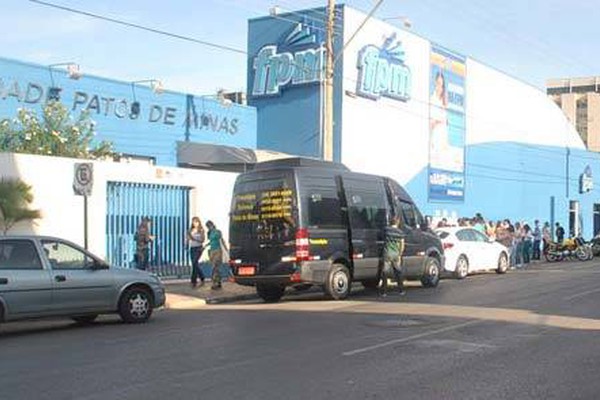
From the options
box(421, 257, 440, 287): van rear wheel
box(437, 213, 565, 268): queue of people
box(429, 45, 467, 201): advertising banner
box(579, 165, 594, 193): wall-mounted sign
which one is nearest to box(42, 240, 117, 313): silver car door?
box(421, 257, 440, 287): van rear wheel

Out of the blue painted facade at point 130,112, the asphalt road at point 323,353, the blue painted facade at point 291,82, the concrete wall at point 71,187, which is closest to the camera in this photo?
the asphalt road at point 323,353

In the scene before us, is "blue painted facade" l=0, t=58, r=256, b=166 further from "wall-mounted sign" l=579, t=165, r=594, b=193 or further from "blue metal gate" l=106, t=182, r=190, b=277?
"wall-mounted sign" l=579, t=165, r=594, b=193

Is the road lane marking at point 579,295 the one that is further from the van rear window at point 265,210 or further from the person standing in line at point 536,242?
the person standing in line at point 536,242

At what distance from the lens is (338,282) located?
17.5 m

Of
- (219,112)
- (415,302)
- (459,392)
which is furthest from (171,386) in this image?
(219,112)

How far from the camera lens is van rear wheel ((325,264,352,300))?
1725cm

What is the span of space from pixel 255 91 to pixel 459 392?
25.2 metres

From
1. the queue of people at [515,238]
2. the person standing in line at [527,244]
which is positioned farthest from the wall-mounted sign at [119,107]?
the person standing in line at [527,244]

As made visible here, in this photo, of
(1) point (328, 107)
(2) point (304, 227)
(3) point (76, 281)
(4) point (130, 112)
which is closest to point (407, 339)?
(3) point (76, 281)

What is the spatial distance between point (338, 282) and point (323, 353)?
24.2 ft

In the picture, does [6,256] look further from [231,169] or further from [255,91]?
[255,91]

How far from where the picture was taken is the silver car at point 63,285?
12.6m

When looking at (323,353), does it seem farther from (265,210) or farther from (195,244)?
(195,244)

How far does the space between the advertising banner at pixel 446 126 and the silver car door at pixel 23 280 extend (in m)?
25.5
